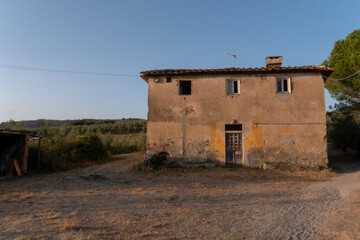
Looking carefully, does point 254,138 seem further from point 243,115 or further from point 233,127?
point 243,115

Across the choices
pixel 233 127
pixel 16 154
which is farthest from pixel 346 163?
pixel 16 154

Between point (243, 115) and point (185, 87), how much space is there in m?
3.50

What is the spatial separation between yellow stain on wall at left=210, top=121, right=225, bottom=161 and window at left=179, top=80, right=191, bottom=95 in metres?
2.66

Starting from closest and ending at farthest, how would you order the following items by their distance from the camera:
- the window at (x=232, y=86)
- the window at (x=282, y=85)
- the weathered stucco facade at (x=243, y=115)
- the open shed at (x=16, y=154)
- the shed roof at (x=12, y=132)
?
the shed roof at (x=12, y=132), the open shed at (x=16, y=154), the weathered stucco facade at (x=243, y=115), the window at (x=282, y=85), the window at (x=232, y=86)

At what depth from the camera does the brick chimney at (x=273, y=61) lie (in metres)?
Answer: 12.0

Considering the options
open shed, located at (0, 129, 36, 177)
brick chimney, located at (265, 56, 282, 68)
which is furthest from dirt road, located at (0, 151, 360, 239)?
brick chimney, located at (265, 56, 282, 68)

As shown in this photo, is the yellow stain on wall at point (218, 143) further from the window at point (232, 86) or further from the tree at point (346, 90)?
the tree at point (346, 90)

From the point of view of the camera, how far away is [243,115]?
11.6 meters

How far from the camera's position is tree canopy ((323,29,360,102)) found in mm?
13692

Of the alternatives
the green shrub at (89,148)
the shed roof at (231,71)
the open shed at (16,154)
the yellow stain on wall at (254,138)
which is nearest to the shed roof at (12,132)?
the open shed at (16,154)

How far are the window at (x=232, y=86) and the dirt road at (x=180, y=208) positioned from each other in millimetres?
4557

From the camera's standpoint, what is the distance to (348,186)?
7.98 metres

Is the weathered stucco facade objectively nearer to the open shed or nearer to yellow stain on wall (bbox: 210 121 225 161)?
yellow stain on wall (bbox: 210 121 225 161)

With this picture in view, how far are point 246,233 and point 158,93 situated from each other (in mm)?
9204
